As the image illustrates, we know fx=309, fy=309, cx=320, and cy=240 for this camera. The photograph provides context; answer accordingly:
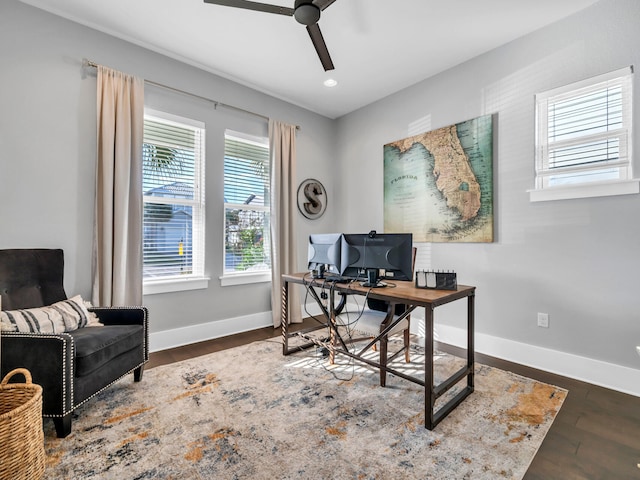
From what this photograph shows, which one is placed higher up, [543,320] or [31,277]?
[31,277]

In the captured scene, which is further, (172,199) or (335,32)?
(172,199)

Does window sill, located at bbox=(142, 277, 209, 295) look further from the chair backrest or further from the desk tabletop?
the desk tabletop

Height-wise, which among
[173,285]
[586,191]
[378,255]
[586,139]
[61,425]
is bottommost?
[61,425]

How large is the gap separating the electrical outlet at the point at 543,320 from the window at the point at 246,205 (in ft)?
9.32

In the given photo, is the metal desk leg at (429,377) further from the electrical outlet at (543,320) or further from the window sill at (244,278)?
the window sill at (244,278)

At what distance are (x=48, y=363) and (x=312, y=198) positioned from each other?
10.7 ft

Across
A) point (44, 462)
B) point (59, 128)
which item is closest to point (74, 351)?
point (44, 462)

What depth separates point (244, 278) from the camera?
3.68 m

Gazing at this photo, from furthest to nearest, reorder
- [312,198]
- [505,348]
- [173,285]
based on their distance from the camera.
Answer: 1. [312,198]
2. [173,285]
3. [505,348]

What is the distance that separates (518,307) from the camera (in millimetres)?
2795

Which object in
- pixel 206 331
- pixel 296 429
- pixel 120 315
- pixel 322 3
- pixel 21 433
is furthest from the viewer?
pixel 206 331

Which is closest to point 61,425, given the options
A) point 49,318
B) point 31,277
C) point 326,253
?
point 49,318

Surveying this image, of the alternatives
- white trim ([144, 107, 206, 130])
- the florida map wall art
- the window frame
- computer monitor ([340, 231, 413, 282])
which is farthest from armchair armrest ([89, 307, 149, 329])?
the florida map wall art

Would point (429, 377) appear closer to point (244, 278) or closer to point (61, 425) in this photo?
point (61, 425)
